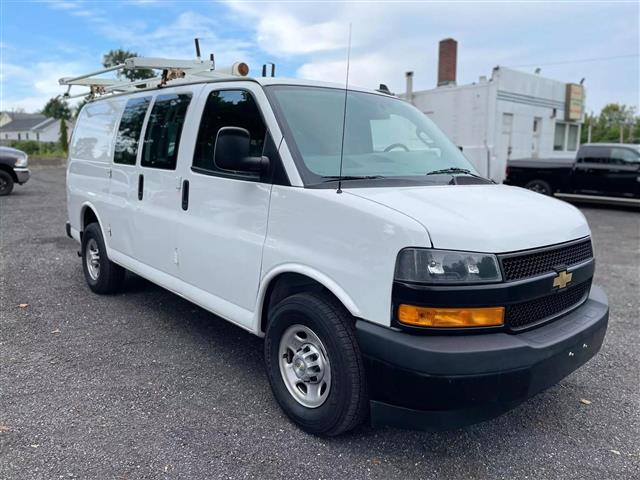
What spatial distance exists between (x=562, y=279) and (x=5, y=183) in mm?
→ 15863

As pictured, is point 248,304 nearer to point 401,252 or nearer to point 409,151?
point 401,252

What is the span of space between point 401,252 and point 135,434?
1.92m

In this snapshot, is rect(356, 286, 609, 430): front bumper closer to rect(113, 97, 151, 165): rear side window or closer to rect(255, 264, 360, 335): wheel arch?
rect(255, 264, 360, 335): wheel arch

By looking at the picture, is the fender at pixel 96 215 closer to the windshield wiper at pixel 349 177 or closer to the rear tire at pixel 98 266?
the rear tire at pixel 98 266

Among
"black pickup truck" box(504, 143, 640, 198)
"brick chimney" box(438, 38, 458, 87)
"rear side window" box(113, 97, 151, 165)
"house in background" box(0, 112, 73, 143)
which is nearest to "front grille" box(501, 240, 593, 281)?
"rear side window" box(113, 97, 151, 165)

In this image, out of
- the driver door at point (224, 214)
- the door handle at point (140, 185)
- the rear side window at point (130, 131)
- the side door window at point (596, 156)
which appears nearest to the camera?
the driver door at point (224, 214)

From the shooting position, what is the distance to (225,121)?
375cm

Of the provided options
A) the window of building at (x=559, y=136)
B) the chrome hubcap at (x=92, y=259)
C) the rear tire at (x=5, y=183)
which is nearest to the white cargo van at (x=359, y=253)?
the chrome hubcap at (x=92, y=259)

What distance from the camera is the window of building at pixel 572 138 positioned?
2648 cm

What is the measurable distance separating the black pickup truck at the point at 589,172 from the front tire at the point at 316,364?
14.4 m

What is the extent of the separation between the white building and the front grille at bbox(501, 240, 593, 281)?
55.7 feet

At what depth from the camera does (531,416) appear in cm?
345

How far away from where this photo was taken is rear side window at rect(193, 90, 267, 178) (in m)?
3.42

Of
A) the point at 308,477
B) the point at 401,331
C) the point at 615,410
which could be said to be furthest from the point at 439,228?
the point at 615,410
